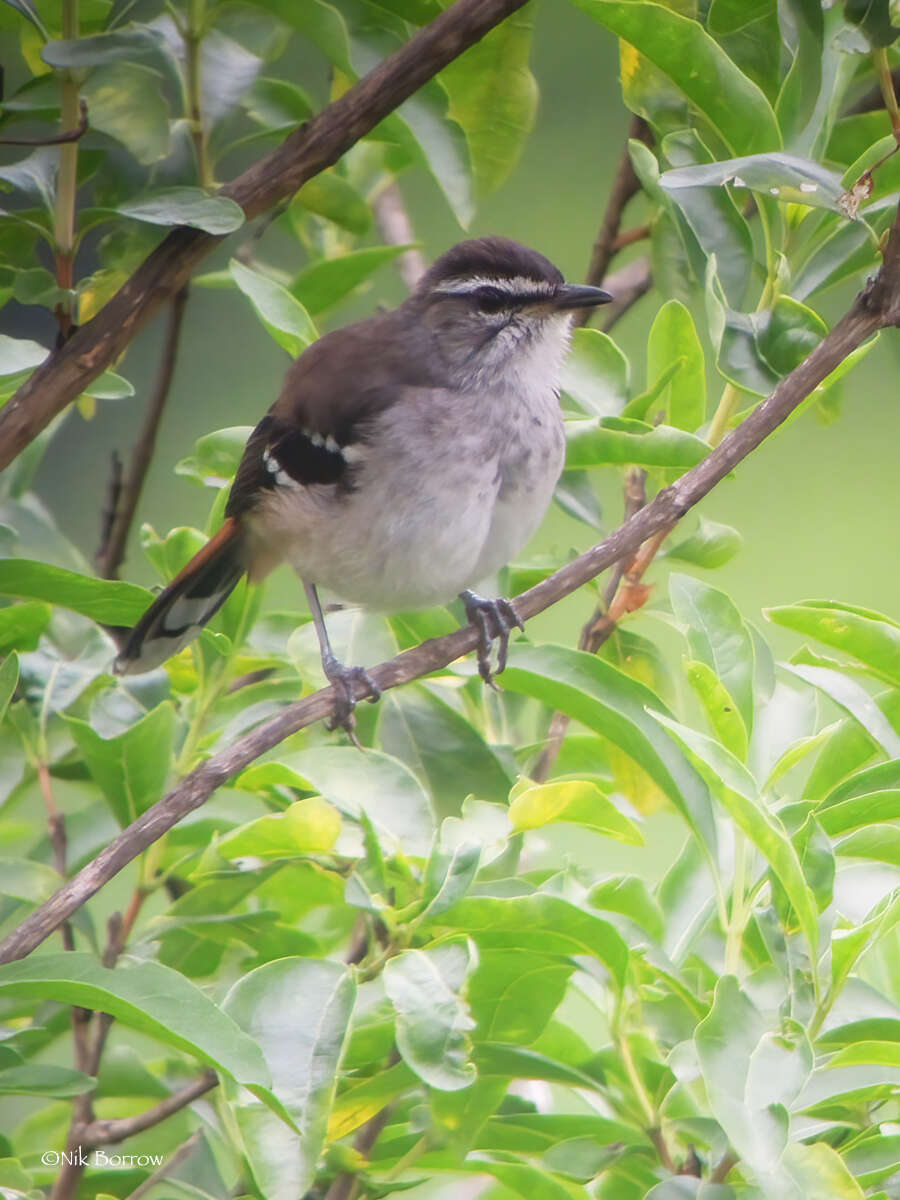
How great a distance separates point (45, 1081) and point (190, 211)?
3.56 feet

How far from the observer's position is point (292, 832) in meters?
1.70

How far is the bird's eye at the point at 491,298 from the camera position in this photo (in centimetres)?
299

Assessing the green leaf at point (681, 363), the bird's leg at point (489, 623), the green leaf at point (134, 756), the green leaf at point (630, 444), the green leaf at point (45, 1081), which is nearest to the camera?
the green leaf at point (45, 1081)

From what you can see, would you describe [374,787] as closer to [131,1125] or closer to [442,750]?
[442,750]

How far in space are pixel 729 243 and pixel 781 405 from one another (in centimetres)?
37

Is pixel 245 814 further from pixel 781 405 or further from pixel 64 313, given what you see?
pixel 781 405

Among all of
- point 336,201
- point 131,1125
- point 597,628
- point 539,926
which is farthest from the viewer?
point 336,201

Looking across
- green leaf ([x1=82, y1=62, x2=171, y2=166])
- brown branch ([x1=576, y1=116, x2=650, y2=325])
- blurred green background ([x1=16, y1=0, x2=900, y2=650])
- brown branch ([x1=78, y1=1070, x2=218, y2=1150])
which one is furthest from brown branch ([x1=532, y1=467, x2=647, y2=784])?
blurred green background ([x1=16, y1=0, x2=900, y2=650])

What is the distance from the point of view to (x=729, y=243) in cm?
209

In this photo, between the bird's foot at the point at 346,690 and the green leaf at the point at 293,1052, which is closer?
the green leaf at the point at 293,1052

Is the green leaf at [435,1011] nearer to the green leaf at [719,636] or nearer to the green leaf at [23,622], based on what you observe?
the green leaf at [719,636]

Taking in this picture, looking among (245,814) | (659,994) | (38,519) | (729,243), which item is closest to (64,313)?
(38,519)

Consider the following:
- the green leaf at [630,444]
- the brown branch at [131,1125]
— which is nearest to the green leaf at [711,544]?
the green leaf at [630,444]

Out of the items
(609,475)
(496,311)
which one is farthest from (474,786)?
(609,475)
